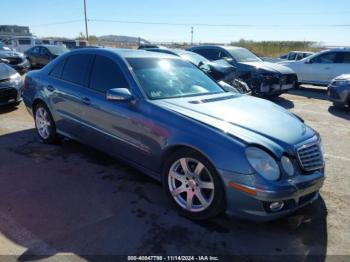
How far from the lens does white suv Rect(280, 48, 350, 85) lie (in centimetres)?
1192

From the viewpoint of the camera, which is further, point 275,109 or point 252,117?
point 275,109

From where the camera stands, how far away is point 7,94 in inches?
285

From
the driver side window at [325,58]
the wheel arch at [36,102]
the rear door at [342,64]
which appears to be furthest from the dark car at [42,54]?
the rear door at [342,64]

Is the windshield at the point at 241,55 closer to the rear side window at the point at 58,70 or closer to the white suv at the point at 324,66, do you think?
the white suv at the point at 324,66

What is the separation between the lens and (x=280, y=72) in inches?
375

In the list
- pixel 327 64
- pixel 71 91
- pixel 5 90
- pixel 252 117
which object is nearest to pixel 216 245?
pixel 252 117

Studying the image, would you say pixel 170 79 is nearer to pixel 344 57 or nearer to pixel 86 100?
pixel 86 100

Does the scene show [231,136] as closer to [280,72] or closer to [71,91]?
[71,91]

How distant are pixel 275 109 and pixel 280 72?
619 cm

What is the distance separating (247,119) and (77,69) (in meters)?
2.66

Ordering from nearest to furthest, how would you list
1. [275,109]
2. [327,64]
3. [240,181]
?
[240,181], [275,109], [327,64]

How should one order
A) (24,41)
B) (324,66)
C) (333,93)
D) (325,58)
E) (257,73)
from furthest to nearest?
(24,41) → (325,58) → (324,66) → (257,73) → (333,93)

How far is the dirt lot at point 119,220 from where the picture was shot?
2775 millimetres

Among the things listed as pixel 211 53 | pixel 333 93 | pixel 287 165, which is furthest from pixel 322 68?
pixel 287 165
